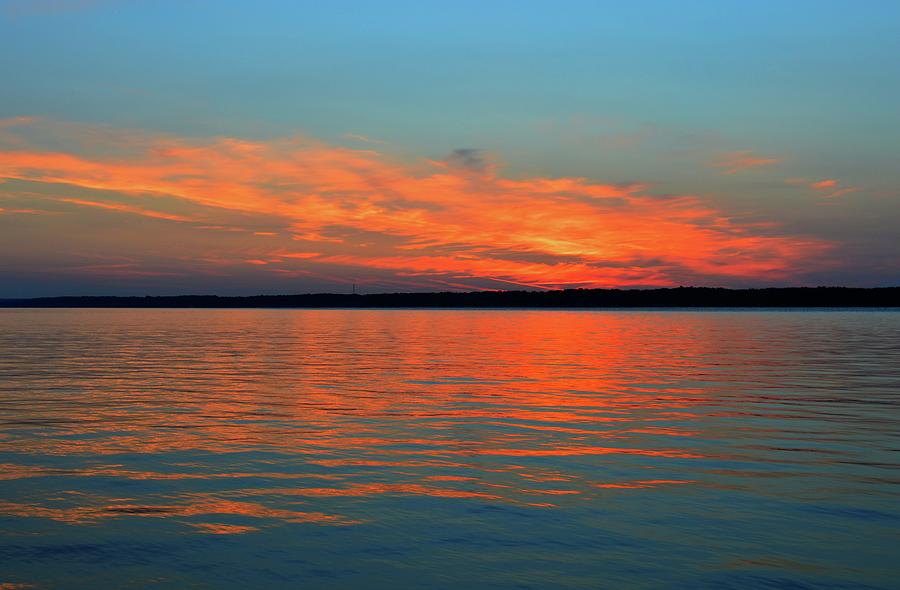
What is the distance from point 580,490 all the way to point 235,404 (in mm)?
14380

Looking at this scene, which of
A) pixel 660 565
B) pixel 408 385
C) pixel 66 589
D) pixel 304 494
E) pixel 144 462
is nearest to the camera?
pixel 66 589

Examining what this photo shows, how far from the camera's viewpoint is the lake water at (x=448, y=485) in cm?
1008

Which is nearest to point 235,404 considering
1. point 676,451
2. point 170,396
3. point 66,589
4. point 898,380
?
point 170,396

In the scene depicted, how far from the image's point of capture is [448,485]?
14422 mm

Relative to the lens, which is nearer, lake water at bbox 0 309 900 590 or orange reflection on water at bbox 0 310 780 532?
lake water at bbox 0 309 900 590

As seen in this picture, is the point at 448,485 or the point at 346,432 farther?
the point at 346,432

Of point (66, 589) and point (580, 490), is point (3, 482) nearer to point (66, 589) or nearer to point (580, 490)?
point (66, 589)

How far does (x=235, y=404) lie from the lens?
2531 centimetres

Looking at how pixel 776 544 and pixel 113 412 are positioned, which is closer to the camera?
pixel 776 544

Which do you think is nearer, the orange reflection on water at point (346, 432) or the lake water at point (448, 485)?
the lake water at point (448, 485)

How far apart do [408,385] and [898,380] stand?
19.8 m

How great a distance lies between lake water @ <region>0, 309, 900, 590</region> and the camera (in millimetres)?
10078

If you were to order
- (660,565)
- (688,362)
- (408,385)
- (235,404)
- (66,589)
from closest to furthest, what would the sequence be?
(66,589)
(660,565)
(235,404)
(408,385)
(688,362)

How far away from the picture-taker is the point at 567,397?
27500 mm
